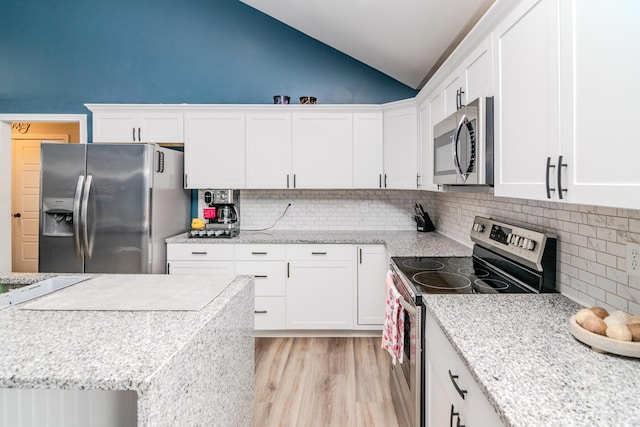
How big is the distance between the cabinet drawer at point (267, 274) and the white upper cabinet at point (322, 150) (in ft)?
2.60

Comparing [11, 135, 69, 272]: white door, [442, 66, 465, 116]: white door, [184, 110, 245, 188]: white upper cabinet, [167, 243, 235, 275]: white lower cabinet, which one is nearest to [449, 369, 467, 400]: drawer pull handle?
[442, 66, 465, 116]: white door

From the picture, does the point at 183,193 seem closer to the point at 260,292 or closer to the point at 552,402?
the point at 260,292

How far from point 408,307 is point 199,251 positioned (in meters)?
2.07

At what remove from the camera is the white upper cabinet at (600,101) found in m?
0.80

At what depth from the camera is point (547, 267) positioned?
5.03 ft

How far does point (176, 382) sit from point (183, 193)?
283 centimetres

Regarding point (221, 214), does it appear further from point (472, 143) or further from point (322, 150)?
point (472, 143)

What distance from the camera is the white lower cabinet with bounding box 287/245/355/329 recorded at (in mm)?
3121

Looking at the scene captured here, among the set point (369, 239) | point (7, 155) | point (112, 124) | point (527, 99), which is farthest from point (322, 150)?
point (7, 155)

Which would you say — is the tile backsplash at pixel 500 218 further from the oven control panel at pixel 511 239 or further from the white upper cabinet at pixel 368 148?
the white upper cabinet at pixel 368 148

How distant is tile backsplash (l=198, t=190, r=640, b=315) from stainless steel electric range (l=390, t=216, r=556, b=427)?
9 cm

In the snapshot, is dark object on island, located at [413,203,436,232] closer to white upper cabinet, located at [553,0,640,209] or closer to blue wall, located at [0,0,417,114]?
blue wall, located at [0,0,417,114]

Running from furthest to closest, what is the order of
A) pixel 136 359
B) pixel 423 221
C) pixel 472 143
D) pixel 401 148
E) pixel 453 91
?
pixel 423 221
pixel 401 148
pixel 453 91
pixel 472 143
pixel 136 359

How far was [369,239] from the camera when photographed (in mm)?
3148
